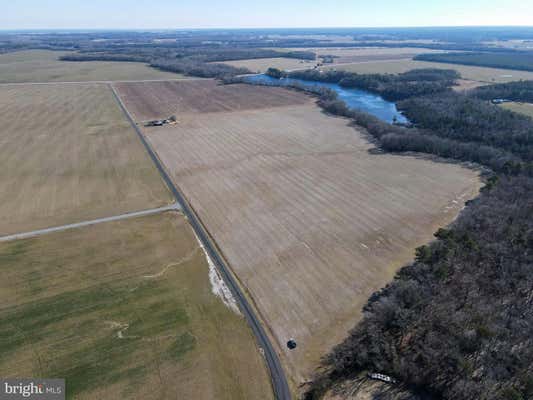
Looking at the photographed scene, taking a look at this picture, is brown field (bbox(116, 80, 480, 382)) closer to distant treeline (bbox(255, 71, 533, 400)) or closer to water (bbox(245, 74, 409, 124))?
distant treeline (bbox(255, 71, 533, 400))

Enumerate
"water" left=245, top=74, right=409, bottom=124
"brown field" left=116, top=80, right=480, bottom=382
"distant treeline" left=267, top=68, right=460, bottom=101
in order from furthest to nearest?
"distant treeline" left=267, top=68, right=460, bottom=101, "water" left=245, top=74, right=409, bottom=124, "brown field" left=116, top=80, right=480, bottom=382

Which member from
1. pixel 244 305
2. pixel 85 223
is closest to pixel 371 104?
pixel 85 223

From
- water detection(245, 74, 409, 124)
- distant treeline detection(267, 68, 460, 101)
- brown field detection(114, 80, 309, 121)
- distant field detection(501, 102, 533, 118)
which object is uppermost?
distant treeline detection(267, 68, 460, 101)

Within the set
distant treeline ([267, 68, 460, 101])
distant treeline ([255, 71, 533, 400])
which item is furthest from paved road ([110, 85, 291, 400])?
distant treeline ([267, 68, 460, 101])

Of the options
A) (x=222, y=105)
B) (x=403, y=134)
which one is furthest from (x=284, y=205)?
(x=222, y=105)

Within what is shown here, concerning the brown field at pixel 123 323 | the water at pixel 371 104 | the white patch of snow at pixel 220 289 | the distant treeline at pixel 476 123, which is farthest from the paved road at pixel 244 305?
the water at pixel 371 104

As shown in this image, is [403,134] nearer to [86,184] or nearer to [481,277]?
[481,277]
